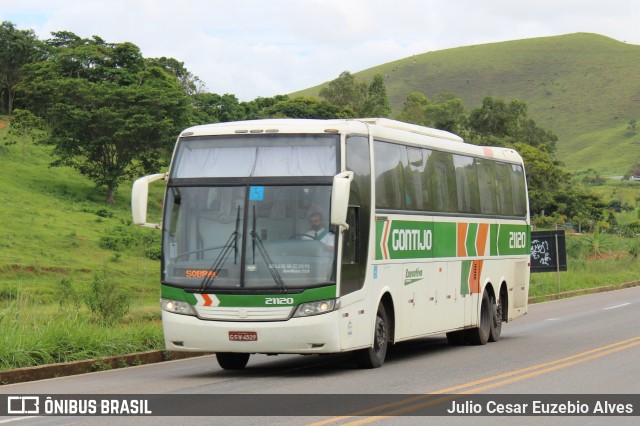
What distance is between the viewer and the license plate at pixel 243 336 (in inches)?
562

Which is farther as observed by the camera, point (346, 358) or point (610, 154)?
point (610, 154)

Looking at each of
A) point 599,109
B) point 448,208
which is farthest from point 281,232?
point 599,109

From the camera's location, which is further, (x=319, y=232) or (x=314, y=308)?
(x=319, y=232)

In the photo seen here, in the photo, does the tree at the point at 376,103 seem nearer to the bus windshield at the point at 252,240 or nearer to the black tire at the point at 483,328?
the black tire at the point at 483,328

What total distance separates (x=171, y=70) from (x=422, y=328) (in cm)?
10264

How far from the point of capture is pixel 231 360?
16.2m

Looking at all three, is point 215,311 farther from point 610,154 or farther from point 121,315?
point 610,154

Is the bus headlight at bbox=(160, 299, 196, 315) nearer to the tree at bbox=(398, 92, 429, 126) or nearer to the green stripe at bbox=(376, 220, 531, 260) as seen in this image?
the green stripe at bbox=(376, 220, 531, 260)

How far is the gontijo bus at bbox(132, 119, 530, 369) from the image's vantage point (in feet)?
47.1

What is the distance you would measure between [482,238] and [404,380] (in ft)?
23.5

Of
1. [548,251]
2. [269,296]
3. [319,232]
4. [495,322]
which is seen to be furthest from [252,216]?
[548,251]

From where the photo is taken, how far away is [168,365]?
17094mm

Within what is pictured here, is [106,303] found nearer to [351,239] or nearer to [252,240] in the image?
[252,240]

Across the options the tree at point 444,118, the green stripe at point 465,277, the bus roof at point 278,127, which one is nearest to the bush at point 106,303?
the bus roof at point 278,127
